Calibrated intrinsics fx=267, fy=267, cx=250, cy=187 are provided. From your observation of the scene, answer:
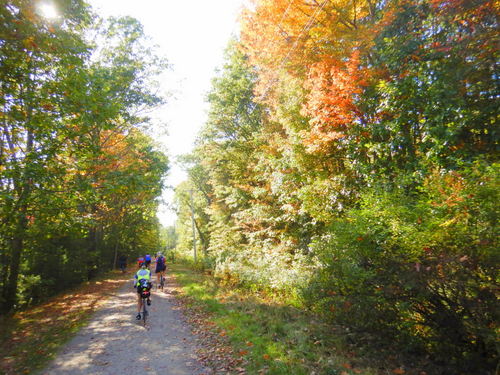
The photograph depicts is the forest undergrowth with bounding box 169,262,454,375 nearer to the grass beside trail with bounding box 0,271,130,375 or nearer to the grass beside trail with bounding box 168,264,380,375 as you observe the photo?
the grass beside trail with bounding box 168,264,380,375

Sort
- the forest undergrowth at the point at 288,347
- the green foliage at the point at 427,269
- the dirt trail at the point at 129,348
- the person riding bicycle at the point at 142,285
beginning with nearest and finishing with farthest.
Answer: the green foliage at the point at 427,269
the forest undergrowth at the point at 288,347
the dirt trail at the point at 129,348
the person riding bicycle at the point at 142,285

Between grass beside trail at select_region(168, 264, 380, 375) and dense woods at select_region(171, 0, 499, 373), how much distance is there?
25.3 inches

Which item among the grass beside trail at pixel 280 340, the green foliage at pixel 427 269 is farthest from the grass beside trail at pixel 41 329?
the green foliage at pixel 427 269

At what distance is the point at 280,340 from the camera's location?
21.7 ft

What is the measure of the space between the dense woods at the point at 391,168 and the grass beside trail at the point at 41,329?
22.5 ft

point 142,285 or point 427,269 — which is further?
point 142,285

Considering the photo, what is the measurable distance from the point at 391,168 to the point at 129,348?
908cm

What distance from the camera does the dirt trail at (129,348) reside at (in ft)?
19.3

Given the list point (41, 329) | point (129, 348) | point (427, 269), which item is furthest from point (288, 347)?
point (41, 329)

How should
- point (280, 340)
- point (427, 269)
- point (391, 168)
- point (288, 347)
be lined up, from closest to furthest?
point (427, 269)
point (288, 347)
point (280, 340)
point (391, 168)

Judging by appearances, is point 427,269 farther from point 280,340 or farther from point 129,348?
point 129,348

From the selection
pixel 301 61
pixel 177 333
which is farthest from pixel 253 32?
pixel 177 333

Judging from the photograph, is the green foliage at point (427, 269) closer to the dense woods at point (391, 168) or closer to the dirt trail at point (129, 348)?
the dense woods at point (391, 168)

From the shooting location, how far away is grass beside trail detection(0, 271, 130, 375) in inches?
254
